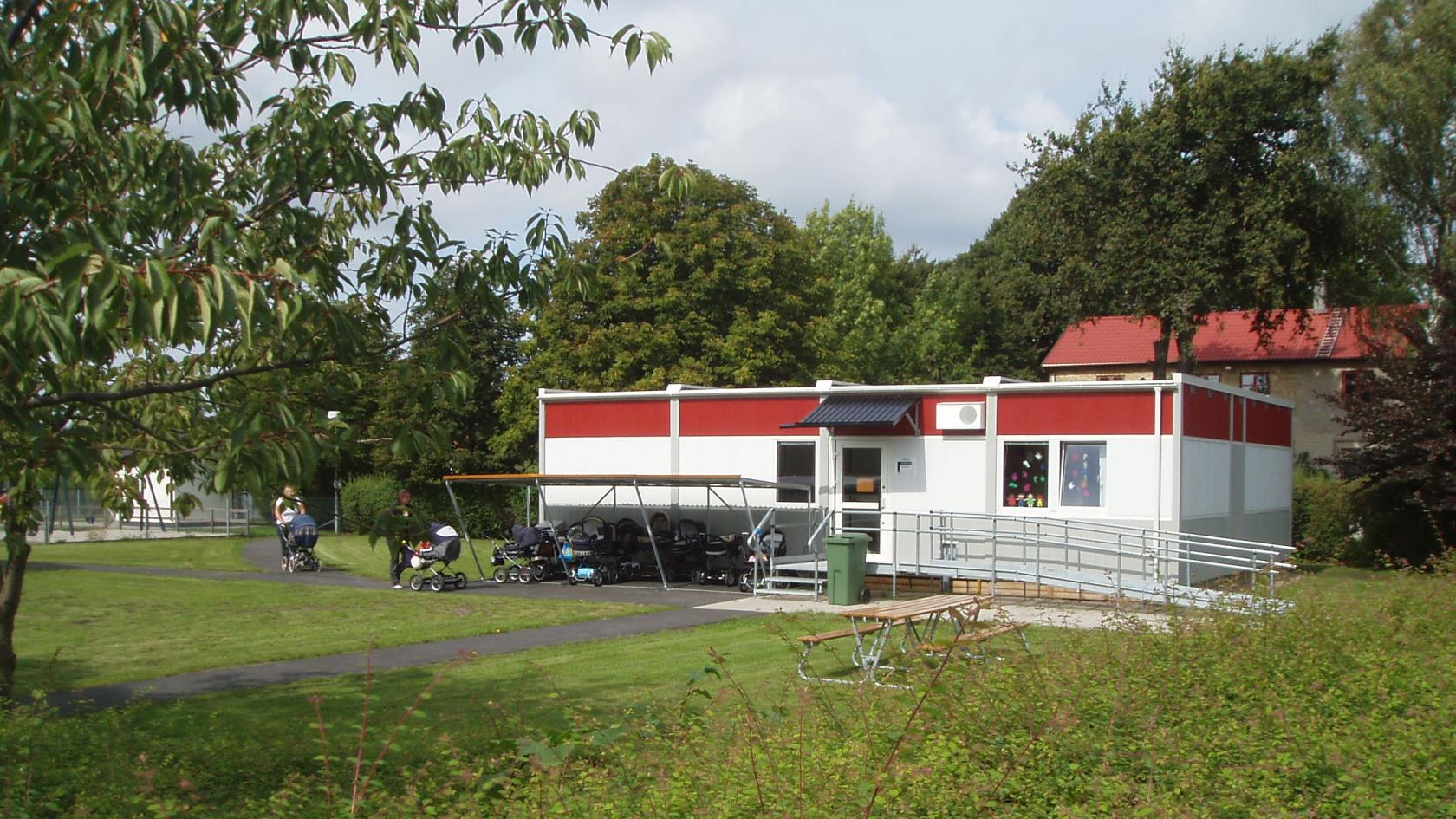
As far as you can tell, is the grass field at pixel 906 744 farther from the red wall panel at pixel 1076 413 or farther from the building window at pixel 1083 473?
the building window at pixel 1083 473

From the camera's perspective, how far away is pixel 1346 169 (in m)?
33.7

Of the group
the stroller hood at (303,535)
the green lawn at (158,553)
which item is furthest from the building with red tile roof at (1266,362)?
the stroller hood at (303,535)

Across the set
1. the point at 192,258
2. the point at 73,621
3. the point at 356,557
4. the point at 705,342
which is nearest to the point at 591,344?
the point at 705,342

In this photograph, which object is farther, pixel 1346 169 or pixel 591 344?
pixel 591 344

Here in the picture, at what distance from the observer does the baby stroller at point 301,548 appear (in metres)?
24.7

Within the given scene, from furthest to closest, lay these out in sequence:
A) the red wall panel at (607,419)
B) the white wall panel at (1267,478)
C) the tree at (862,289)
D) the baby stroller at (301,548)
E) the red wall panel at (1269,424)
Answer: the tree at (862,289), the baby stroller at (301,548), the red wall panel at (1269,424), the white wall panel at (1267,478), the red wall panel at (607,419)

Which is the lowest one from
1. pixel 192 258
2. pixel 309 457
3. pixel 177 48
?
pixel 309 457

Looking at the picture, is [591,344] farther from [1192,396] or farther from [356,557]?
[1192,396]

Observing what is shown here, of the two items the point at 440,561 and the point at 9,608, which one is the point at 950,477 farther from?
the point at 9,608

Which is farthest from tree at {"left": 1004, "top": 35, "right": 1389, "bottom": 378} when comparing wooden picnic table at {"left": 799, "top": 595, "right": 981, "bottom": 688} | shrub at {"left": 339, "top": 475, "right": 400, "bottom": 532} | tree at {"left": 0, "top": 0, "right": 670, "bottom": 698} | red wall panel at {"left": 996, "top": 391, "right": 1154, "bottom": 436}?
tree at {"left": 0, "top": 0, "right": 670, "bottom": 698}

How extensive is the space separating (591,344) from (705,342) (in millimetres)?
3320

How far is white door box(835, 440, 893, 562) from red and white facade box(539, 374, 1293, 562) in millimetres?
21

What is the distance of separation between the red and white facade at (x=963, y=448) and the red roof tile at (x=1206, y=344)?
90.5 feet

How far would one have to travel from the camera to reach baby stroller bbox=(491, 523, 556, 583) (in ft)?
70.2
